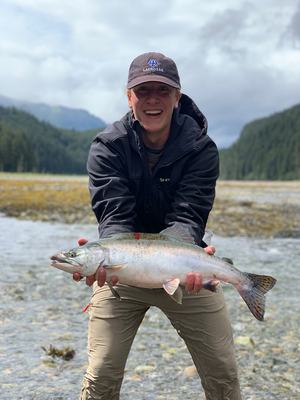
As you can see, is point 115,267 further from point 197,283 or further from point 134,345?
point 134,345

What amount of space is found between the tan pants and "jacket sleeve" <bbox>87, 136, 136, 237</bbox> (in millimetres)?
561

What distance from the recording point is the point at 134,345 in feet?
17.7

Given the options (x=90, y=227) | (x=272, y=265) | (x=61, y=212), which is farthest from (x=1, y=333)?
(x=61, y=212)

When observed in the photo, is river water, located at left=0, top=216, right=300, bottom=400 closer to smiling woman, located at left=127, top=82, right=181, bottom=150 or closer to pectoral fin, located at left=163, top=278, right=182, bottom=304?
pectoral fin, located at left=163, top=278, right=182, bottom=304

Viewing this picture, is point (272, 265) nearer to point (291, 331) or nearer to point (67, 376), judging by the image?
point (291, 331)

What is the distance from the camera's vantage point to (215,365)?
3.29 m

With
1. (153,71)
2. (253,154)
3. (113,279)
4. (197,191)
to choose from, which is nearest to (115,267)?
(113,279)

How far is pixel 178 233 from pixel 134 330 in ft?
3.05

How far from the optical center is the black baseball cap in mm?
3557

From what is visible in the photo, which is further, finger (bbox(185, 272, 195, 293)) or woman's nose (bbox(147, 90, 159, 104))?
woman's nose (bbox(147, 90, 159, 104))

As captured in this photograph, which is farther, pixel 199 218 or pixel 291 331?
pixel 291 331

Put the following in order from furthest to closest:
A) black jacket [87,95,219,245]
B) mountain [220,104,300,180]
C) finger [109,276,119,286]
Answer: mountain [220,104,300,180], black jacket [87,95,219,245], finger [109,276,119,286]

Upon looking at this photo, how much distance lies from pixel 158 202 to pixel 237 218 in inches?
569

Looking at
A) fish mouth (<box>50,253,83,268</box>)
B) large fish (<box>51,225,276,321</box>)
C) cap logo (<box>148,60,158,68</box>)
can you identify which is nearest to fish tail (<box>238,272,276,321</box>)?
large fish (<box>51,225,276,321</box>)
